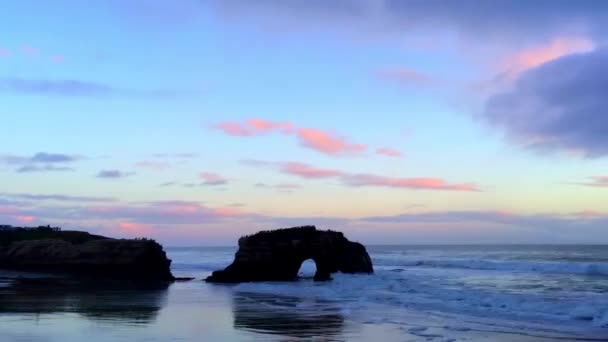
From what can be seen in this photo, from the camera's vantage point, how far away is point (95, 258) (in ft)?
141

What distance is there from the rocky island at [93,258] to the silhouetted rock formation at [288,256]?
472 centimetres

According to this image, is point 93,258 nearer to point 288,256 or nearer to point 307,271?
point 288,256

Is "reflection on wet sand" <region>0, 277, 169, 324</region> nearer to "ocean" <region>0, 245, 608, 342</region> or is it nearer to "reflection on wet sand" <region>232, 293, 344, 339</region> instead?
"ocean" <region>0, 245, 608, 342</region>

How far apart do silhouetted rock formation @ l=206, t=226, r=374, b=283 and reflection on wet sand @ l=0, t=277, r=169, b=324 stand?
44.6ft

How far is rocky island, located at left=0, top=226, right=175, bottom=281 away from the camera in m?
42.5

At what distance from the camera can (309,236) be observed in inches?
1737

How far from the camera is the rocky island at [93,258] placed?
140 ft

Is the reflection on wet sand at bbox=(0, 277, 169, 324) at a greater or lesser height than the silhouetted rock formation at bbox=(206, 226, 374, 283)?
lesser

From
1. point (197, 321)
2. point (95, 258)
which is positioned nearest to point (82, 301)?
point (197, 321)

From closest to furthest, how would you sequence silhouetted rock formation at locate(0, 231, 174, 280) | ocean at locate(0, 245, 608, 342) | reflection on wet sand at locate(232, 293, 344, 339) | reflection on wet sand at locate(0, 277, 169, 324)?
1. ocean at locate(0, 245, 608, 342)
2. reflection on wet sand at locate(232, 293, 344, 339)
3. reflection on wet sand at locate(0, 277, 169, 324)
4. silhouetted rock formation at locate(0, 231, 174, 280)

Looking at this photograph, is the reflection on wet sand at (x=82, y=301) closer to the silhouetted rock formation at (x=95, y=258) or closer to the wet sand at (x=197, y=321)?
the wet sand at (x=197, y=321)

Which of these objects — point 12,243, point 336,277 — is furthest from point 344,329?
point 12,243

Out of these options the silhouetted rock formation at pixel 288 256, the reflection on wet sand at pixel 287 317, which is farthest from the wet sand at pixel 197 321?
the silhouetted rock formation at pixel 288 256

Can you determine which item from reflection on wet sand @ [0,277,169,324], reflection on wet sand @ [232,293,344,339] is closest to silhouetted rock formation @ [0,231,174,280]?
reflection on wet sand @ [0,277,169,324]
